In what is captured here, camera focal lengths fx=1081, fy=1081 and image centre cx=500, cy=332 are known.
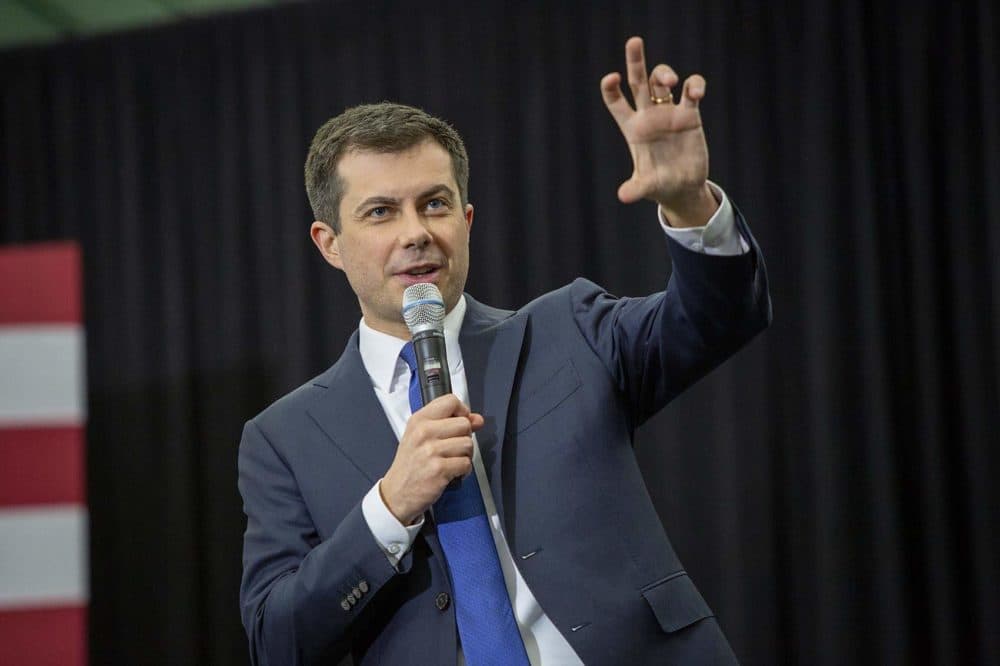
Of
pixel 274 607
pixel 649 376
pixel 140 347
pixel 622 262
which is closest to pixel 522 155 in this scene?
pixel 622 262

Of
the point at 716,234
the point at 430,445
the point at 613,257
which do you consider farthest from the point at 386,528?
the point at 613,257

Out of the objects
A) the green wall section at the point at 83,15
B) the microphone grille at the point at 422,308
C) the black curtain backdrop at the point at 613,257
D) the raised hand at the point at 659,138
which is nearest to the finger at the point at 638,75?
the raised hand at the point at 659,138

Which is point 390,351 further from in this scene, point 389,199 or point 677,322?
point 677,322

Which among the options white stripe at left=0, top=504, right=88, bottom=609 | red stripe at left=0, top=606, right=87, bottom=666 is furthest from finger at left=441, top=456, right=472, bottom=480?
white stripe at left=0, top=504, right=88, bottom=609

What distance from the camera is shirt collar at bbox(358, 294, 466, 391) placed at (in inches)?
67.1

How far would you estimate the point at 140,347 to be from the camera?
380cm

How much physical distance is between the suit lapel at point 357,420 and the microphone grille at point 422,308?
0.19 meters

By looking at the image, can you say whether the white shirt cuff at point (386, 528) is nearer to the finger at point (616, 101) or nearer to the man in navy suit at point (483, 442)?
the man in navy suit at point (483, 442)

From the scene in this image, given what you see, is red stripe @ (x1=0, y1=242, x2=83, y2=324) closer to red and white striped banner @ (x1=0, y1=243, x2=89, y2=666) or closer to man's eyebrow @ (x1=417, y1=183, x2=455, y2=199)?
red and white striped banner @ (x1=0, y1=243, x2=89, y2=666)

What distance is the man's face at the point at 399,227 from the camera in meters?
1.64

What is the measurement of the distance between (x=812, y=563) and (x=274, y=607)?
7.24ft

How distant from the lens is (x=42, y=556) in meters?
3.57

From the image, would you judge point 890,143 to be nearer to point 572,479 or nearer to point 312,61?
point 312,61

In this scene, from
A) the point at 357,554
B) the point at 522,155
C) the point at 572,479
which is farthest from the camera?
the point at 522,155
